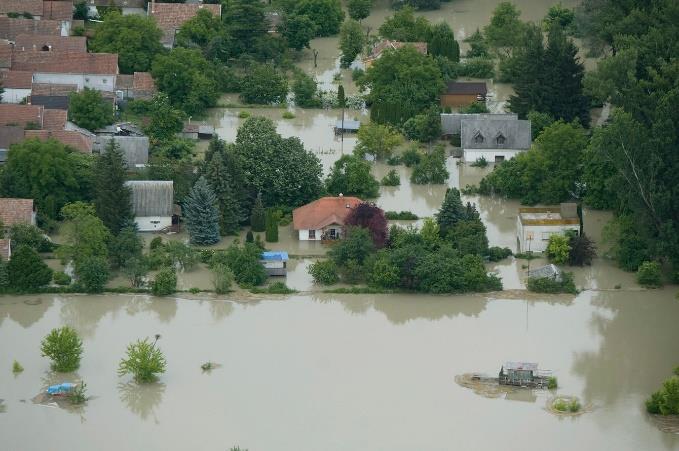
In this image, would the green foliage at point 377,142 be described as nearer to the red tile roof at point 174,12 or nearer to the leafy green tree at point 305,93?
the leafy green tree at point 305,93

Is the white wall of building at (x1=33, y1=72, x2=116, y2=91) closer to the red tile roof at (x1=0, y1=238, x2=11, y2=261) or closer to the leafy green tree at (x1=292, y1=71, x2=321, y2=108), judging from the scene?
the leafy green tree at (x1=292, y1=71, x2=321, y2=108)

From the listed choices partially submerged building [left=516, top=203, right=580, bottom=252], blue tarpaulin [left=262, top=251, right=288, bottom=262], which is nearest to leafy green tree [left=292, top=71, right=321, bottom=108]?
partially submerged building [left=516, top=203, right=580, bottom=252]

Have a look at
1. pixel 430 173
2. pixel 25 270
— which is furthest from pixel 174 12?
pixel 25 270

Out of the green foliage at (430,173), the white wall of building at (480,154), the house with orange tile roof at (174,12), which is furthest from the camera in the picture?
the house with orange tile roof at (174,12)

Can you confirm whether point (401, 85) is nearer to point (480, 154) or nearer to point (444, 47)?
point (480, 154)

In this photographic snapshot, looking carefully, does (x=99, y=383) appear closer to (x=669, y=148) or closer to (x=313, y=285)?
(x=313, y=285)

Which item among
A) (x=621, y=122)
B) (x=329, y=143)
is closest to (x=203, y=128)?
(x=329, y=143)

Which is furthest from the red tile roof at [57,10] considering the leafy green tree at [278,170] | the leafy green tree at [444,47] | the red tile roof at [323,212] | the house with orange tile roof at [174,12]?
the red tile roof at [323,212]
